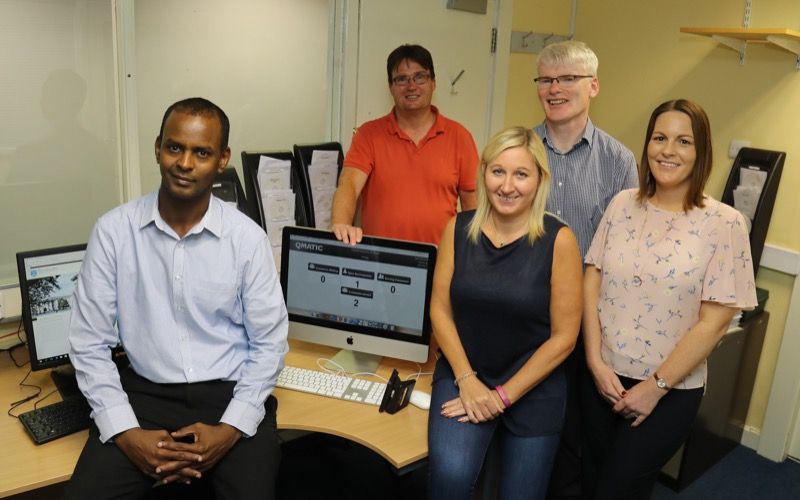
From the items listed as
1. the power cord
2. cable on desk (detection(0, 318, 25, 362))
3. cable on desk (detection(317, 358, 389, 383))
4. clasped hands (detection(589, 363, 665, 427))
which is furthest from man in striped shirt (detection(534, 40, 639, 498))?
cable on desk (detection(0, 318, 25, 362))

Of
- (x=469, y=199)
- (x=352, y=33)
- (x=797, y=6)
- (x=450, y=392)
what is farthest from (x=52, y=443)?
(x=797, y=6)

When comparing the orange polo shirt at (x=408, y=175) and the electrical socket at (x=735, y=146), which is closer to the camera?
the orange polo shirt at (x=408, y=175)

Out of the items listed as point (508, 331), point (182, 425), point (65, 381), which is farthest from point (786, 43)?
point (65, 381)

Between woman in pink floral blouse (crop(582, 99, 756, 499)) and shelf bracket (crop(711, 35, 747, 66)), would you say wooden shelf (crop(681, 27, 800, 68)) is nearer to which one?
shelf bracket (crop(711, 35, 747, 66))

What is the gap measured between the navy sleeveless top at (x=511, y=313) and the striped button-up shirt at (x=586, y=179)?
1.04ft

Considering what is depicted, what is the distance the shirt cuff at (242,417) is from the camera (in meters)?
1.82

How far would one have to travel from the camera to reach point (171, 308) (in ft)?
6.03

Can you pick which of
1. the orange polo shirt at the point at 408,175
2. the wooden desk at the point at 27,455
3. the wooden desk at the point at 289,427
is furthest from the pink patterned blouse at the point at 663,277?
the wooden desk at the point at 27,455

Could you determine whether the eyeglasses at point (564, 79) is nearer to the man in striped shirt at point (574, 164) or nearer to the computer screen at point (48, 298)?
the man in striped shirt at point (574, 164)

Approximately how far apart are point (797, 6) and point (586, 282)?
73.2 inches

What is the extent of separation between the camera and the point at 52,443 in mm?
1823

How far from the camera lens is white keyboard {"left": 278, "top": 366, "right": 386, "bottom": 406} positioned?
6.93 feet

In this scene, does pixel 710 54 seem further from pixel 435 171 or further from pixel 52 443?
pixel 52 443

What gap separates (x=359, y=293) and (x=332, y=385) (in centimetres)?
30
